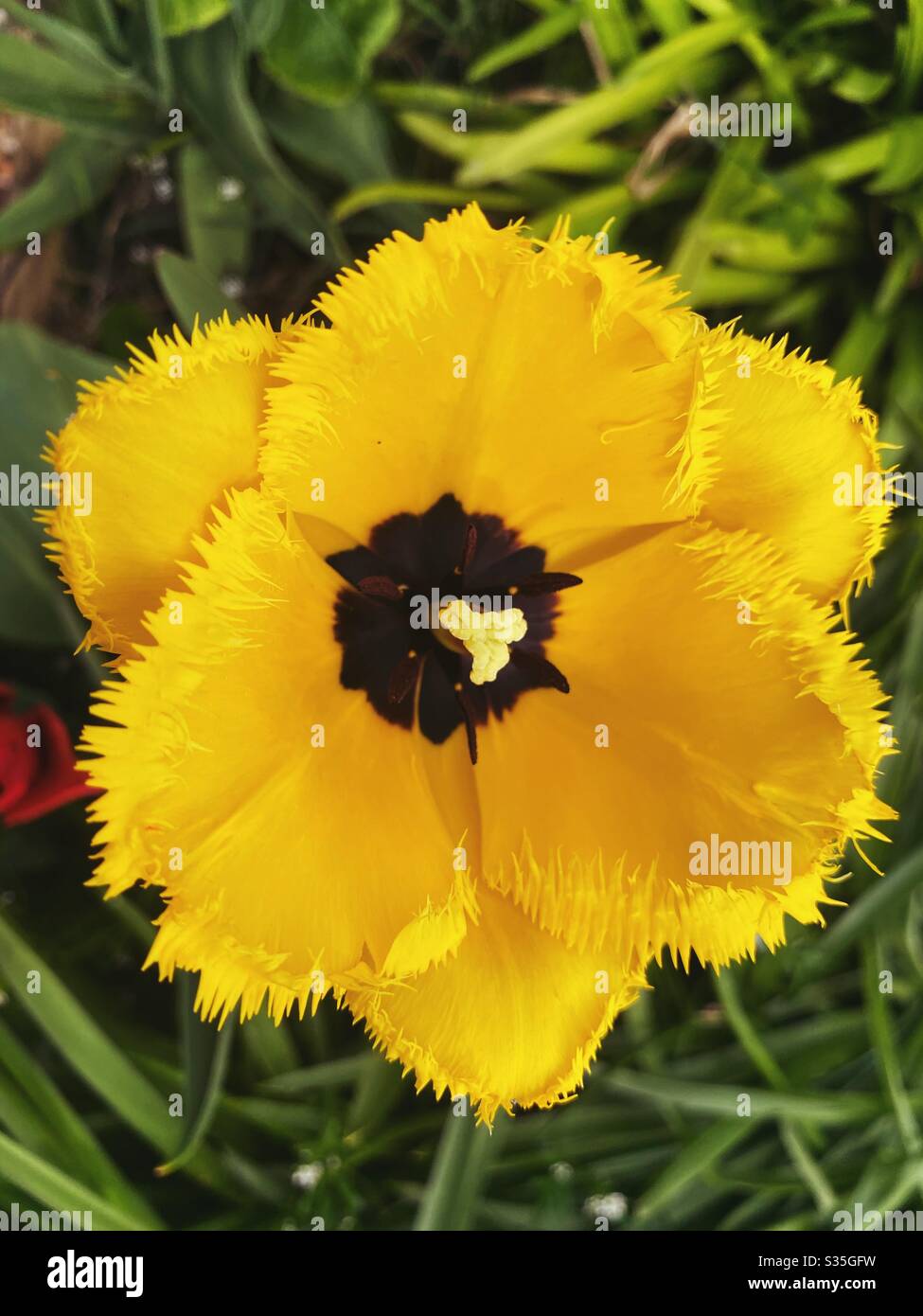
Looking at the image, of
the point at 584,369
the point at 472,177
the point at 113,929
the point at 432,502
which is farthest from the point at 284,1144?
the point at 472,177

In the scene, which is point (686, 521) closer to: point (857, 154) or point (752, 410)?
point (752, 410)

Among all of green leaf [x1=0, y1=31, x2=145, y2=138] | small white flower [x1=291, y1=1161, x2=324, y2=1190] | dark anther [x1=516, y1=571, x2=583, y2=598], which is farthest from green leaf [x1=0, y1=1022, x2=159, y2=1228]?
green leaf [x1=0, y1=31, x2=145, y2=138]

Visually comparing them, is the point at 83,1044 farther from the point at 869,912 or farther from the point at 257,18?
the point at 257,18

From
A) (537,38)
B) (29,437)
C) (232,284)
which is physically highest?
(537,38)

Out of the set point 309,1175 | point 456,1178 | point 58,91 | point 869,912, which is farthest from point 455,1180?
point 58,91

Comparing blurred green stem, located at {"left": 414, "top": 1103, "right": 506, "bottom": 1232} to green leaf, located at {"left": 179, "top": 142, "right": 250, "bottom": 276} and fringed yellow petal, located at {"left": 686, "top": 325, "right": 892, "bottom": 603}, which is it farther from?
green leaf, located at {"left": 179, "top": 142, "right": 250, "bottom": 276}

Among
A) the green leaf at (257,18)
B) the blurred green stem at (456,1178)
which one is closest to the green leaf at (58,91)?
the green leaf at (257,18)

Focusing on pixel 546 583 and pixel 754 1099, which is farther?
pixel 754 1099
